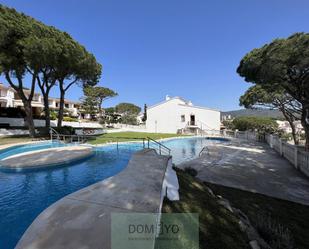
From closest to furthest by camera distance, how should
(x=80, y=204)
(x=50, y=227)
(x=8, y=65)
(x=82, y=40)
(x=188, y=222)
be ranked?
(x=50, y=227) → (x=188, y=222) → (x=80, y=204) → (x=8, y=65) → (x=82, y=40)

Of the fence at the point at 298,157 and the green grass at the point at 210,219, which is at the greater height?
the fence at the point at 298,157

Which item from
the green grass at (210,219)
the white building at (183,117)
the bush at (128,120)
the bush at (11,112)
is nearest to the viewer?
the green grass at (210,219)

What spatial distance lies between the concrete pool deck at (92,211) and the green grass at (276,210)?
7.08 ft

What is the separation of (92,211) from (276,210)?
4.41m

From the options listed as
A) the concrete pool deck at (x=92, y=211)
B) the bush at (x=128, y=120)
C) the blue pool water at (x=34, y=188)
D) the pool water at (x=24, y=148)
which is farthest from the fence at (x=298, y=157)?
the bush at (x=128, y=120)

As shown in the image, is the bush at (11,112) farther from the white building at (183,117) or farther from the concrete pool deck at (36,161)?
the white building at (183,117)

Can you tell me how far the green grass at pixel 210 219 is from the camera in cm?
272

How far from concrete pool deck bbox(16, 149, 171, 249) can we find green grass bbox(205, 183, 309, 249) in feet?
7.08

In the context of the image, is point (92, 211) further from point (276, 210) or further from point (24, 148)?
point (24, 148)

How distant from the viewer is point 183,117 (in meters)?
36.4

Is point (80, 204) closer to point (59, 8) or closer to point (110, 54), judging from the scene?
point (59, 8)

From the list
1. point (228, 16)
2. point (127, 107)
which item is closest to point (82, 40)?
point (228, 16)

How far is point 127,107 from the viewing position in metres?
57.2

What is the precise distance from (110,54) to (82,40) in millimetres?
4680
